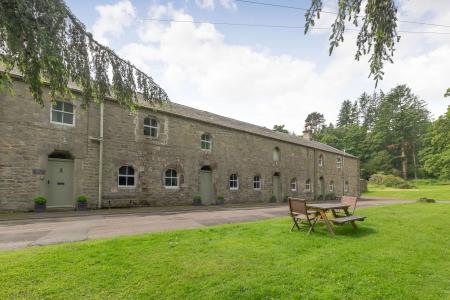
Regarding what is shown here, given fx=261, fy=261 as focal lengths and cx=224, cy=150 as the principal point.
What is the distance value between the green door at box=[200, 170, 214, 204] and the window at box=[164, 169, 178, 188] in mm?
2189

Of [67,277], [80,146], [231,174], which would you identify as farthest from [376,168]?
[67,277]

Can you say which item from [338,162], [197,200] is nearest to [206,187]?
[197,200]

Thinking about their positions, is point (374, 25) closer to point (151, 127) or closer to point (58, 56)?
point (58, 56)

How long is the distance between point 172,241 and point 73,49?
168 inches

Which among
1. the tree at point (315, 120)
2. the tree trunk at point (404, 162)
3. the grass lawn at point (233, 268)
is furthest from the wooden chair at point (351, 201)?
the tree at point (315, 120)

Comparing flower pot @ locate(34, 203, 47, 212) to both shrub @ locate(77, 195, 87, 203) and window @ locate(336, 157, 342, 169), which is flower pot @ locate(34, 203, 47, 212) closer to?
shrub @ locate(77, 195, 87, 203)

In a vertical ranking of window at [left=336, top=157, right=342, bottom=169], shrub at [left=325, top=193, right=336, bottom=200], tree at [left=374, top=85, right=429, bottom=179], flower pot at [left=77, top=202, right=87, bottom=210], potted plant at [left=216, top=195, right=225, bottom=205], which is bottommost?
shrub at [left=325, top=193, right=336, bottom=200]

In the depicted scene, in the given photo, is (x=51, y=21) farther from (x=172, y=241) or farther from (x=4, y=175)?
(x=4, y=175)

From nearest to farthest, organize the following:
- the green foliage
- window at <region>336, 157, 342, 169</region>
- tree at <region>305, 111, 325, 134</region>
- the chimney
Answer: window at <region>336, 157, 342, 169</region> < the chimney < the green foliage < tree at <region>305, 111, 325, 134</region>

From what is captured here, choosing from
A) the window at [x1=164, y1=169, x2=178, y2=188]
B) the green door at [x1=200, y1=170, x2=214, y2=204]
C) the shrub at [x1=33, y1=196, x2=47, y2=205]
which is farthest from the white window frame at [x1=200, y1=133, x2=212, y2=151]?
the shrub at [x1=33, y1=196, x2=47, y2=205]

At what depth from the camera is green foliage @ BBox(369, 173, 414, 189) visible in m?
43.7

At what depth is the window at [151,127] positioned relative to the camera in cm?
1563

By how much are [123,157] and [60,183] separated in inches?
125

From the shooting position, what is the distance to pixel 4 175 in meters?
10.8
